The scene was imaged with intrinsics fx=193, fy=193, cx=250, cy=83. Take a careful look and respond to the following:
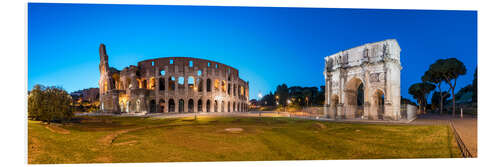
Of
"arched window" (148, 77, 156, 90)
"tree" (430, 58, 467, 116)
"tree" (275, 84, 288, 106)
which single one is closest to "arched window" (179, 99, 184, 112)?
"arched window" (148, 77, 156, 90)

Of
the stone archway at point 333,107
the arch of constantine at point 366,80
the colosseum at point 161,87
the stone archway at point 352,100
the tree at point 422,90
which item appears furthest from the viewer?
the tree at point 422,90

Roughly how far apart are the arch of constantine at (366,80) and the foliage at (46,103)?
22.3m

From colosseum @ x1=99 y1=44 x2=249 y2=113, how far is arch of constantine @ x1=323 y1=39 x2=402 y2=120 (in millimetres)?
21704

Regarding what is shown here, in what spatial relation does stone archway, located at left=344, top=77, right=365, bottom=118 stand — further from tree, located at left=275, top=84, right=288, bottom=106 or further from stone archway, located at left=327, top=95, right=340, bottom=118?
tree, located at left=275, top=84, right=288, bottom=106

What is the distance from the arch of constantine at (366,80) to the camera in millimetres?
17375

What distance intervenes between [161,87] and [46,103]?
25.2 m

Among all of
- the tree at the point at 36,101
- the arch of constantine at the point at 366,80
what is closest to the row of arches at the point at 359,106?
the arch of constantine at the point at 366,80

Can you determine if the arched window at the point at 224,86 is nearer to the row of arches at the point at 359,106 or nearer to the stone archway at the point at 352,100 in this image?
the row of arches at the point at 359,106

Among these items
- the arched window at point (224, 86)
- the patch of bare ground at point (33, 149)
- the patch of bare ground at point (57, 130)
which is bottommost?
the patch of bare ground at point (33, 149)

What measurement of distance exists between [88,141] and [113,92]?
1164 inches

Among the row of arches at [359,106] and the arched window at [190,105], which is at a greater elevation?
the row of arches at [359,106]

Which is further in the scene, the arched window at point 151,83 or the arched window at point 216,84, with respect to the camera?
the arched window at point 216,84

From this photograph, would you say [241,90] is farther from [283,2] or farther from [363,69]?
[283,2]

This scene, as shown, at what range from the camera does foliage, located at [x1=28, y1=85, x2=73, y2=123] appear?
39.2ft
